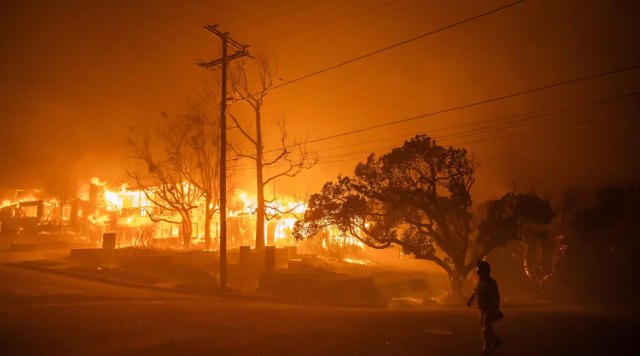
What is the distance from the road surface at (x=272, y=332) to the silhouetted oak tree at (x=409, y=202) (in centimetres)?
897

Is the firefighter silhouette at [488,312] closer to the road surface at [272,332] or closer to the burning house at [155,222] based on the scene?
the road surface at [272,332]

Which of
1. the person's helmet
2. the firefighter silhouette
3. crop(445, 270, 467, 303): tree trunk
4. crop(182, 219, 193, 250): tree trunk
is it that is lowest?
crop(445, 270, 467, 303): tree trunk

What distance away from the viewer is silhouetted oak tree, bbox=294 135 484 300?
22.3 metres

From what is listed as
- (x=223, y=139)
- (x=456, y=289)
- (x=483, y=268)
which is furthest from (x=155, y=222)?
(x=483, y=268)

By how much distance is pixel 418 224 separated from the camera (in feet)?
74.6

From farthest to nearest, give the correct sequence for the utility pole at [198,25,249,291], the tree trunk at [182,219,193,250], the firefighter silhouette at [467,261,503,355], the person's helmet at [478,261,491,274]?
the tree trunk at [182,219,193,250] → the utility pole at [198,25,249,291] → the person's helmet at [478,261,491,274] → the firefighter silhouette at [467,261,503,355]

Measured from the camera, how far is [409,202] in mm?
22797

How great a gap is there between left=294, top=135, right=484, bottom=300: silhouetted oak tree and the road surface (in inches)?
353

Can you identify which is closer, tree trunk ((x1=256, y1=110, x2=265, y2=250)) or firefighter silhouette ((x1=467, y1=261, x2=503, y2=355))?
firefighter silhouette ((x1=467, y1=261, x2=503, y2=355))

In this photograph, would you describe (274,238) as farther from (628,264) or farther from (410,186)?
(628,264)

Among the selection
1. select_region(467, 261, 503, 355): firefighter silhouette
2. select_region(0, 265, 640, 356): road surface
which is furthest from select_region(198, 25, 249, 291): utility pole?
select_region(467, 261, 503, 355): firefighter silhouette

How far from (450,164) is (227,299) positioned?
1220 centimetres

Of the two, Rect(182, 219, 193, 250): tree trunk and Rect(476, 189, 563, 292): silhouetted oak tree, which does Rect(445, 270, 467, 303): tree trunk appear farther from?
Rect(182, 219, 193, 250): tree trunk

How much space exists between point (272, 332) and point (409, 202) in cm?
1391
